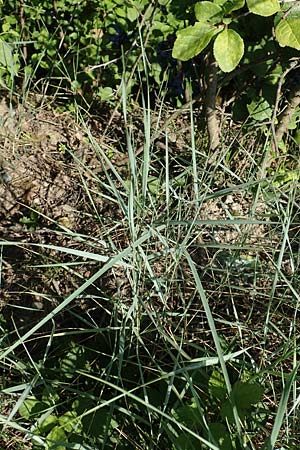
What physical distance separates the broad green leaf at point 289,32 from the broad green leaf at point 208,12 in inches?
6.5

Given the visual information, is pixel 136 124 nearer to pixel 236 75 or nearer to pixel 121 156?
pixel 121 156

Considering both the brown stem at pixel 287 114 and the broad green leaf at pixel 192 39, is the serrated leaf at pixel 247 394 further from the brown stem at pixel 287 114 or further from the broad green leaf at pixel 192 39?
the brown stem at pixel 287 114

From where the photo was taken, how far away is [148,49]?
2709 millimetres

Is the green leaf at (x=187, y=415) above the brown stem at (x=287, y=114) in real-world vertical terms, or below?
below

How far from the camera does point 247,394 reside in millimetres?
1531

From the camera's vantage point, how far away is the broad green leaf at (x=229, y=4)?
1.94 m

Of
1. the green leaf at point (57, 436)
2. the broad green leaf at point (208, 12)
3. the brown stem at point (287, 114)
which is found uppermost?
the broad green leaf at point (208, 12)

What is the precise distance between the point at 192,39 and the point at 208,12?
0.28ft

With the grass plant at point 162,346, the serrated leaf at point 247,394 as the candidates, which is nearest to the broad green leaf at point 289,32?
the grass plant at point 162,346

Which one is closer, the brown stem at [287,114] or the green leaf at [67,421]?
the green leaf at [67,421]

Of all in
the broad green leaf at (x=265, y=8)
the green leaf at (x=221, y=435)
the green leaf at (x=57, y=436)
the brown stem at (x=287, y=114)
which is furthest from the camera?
the brown stem at (x=287, y=114)

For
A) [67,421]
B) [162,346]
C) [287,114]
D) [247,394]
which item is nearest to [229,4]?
[287,114]

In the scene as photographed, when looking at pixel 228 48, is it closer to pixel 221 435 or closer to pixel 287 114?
pixel 287 114

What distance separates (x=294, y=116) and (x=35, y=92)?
38.4 inches
